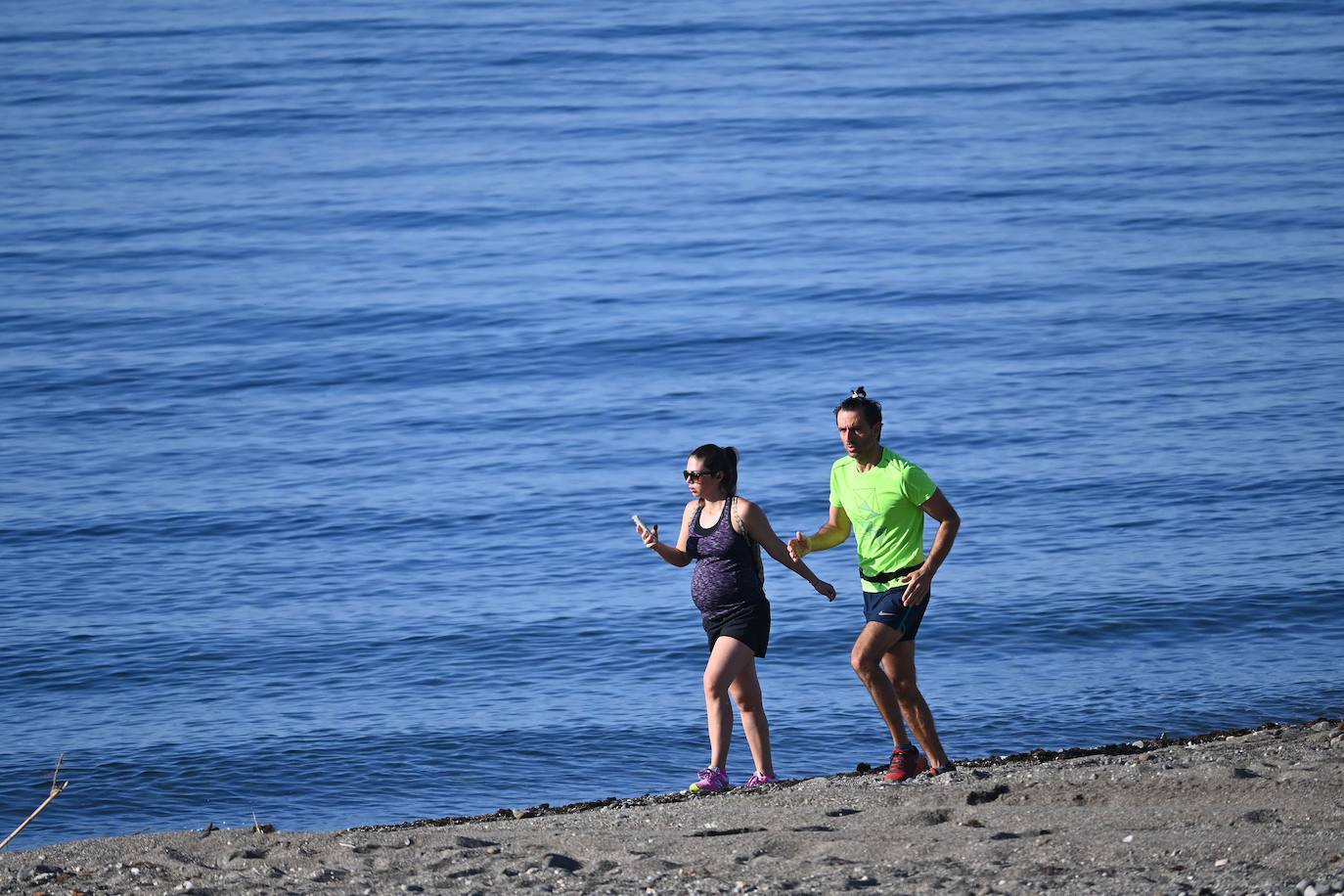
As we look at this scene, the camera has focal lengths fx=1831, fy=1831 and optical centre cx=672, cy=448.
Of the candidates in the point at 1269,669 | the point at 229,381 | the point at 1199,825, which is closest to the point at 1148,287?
the point at 229,381

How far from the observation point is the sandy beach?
18.4ft

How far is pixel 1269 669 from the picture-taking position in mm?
11195

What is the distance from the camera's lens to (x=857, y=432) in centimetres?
696

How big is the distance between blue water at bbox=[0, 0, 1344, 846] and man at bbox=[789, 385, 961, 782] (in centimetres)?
259

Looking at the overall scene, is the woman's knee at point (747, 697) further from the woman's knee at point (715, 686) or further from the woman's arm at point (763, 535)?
the woman's arm at point (763, 535)

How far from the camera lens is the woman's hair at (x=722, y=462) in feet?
23.8

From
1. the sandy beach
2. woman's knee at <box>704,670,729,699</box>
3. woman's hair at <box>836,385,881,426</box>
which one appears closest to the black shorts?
woman's knee at <box>704,670,729,699</box>

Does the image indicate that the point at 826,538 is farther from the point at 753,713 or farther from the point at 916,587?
the point at 753,713

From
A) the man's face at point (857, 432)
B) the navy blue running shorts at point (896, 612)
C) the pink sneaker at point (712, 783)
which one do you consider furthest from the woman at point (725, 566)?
the man's face at point (857, 432)

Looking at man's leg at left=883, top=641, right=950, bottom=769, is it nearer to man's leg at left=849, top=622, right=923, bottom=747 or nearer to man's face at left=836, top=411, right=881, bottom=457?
man's leg at left=849, top=622, right=923, bottom=747

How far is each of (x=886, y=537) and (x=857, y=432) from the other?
0.44 metres

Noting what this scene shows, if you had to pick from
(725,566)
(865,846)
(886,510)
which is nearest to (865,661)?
(886,510)

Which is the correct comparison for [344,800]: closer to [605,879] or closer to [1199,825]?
[605,879]

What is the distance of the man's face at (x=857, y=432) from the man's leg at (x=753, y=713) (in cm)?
106
